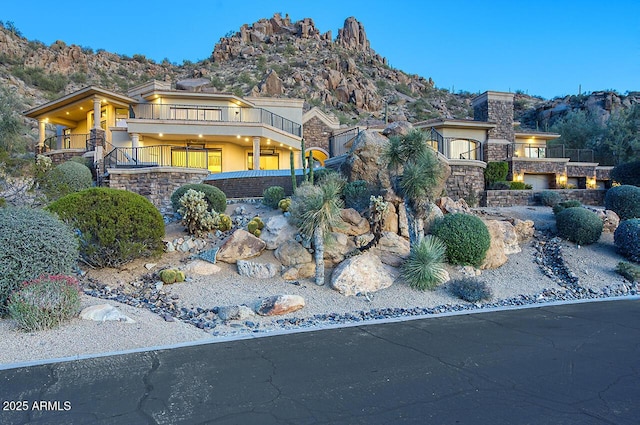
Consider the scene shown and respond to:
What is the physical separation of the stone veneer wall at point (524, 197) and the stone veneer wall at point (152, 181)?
15395 mm

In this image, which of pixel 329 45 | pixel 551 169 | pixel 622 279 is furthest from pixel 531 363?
pixel 329 45

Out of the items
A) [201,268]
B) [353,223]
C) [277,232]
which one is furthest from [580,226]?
[201,268]

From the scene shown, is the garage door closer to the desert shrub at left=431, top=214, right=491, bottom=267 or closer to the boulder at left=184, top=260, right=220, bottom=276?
the desert shrub at left=431, top=214, right=491, bottom=267

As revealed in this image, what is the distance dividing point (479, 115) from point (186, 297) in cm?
3084

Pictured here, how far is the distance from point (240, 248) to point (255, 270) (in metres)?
0.95

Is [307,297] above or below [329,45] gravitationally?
below

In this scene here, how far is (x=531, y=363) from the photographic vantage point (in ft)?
18.4

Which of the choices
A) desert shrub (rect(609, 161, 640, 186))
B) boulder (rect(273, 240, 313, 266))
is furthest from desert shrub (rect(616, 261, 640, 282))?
desert shrub (rect(609, 161, 640, 186))

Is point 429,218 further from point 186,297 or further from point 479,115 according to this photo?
point 479,115

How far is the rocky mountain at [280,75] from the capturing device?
50.5 metres

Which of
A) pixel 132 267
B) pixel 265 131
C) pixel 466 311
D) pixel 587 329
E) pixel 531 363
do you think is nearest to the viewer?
pixel 531 363

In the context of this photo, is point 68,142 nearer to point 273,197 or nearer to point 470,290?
point 273,197

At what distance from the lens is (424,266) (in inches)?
421

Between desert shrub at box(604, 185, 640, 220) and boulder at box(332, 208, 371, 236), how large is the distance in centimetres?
1151
